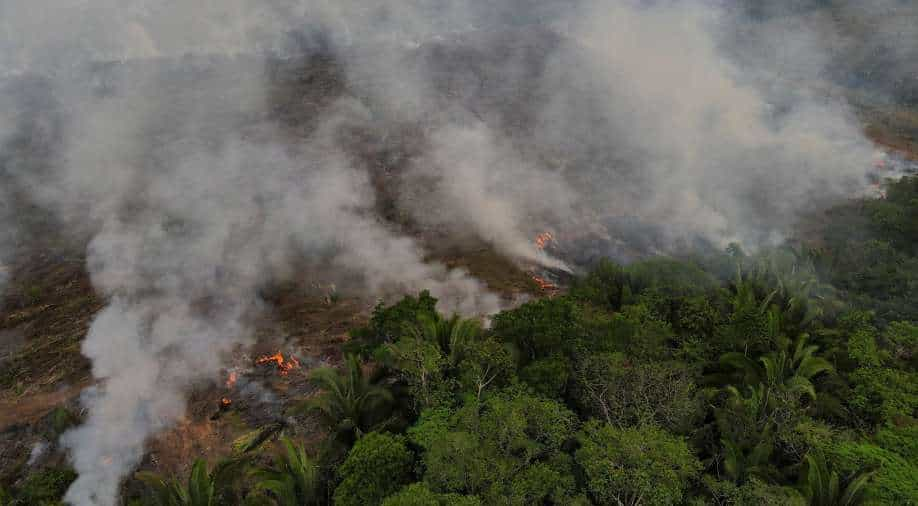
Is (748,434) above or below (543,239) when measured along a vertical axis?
below

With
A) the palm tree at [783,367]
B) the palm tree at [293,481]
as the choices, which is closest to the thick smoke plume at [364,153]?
the palm tree at [293,481]

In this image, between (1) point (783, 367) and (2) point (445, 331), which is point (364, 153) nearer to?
(2) point (445, 331)

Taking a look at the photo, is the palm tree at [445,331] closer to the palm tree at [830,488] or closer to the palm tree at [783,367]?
the palm tree at [783,367]

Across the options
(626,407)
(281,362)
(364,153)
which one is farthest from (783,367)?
(364,153)

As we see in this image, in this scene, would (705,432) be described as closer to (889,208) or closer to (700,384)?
(700,384)

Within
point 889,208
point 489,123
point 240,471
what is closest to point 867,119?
point 889,208
